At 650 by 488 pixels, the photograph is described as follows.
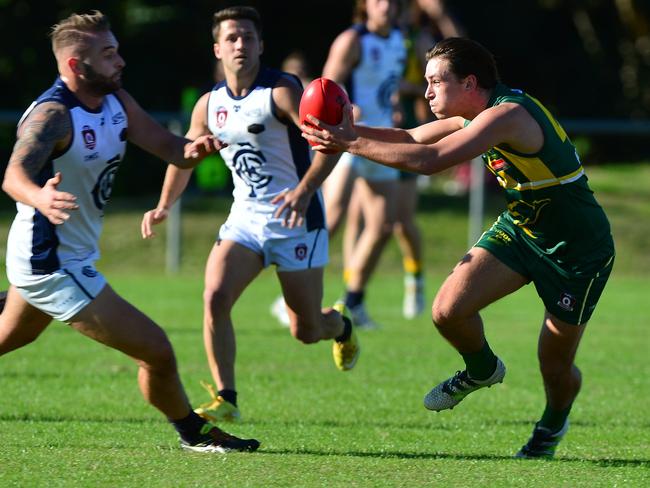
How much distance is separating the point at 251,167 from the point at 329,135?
1.75 metres

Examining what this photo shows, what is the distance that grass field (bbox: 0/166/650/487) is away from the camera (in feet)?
17.8

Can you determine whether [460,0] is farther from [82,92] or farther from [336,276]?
[82,92]

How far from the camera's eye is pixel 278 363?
908 centimetres

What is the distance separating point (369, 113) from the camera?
11.2 metres

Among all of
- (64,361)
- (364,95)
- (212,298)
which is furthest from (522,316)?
(212,298)

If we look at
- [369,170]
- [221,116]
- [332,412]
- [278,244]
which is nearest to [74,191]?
[221,116]

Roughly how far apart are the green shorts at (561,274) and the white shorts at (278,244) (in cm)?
146

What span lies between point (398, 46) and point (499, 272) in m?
5.52

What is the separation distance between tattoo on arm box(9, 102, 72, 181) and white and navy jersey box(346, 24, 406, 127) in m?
5.61

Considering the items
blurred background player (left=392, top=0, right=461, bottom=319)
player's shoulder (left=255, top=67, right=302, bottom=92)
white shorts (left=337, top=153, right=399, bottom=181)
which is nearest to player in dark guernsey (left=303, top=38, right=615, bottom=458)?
player's shoulder (left=255, top=67, right=302, bottom=92)

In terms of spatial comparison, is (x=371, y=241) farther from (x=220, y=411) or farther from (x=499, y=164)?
(x=499, y=164)

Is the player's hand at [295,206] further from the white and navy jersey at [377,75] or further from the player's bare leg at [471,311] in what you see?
the white and navy jersey at [377,75]

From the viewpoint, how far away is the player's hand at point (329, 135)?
211 inches

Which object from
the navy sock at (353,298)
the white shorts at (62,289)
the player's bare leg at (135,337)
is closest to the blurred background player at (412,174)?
the navy sock at (353,298)
